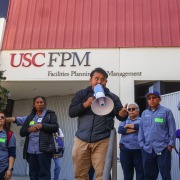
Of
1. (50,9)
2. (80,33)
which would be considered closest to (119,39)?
(80,33)

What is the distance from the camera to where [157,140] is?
427 cm

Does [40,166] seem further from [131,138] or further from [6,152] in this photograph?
[131,138]

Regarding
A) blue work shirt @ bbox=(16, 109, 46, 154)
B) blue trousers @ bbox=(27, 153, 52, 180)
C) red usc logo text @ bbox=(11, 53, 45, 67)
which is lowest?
blue trousers @ bbox=(27, 153, 52, 180)

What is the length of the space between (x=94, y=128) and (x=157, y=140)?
1673mm

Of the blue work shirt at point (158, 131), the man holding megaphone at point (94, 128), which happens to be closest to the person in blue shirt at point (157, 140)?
the blue work shirt at point (158, 131)

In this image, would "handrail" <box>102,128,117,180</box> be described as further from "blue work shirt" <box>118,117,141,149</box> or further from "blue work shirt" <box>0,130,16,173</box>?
"blue work shirt" <box>118,117,141,149</box>

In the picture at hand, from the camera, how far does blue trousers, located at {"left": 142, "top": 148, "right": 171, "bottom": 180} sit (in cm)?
409

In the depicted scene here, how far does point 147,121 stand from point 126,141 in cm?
75

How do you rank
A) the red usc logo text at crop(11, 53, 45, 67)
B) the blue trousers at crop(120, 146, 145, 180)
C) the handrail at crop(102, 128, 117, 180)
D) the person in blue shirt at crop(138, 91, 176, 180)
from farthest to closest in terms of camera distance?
the red usc logo text at crop(11, 53, 45, 67) → the blue trousers at crop(120, 146, 145, 180) → the person in blue shirt at crop(138, 91, 176, 180) → the handrail at crop(102, 128, 117, 180)

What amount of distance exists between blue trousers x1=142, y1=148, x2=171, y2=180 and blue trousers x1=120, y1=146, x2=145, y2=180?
0.55 m

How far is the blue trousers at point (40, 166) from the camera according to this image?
4.09m

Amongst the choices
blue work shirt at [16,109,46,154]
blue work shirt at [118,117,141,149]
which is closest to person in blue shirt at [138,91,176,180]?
blue work shirt at [118,117,141,149]

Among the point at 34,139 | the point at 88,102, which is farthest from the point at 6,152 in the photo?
the point at 88,102

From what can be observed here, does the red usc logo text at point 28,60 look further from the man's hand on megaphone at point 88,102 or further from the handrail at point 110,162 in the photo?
the handrail at point 110,162
